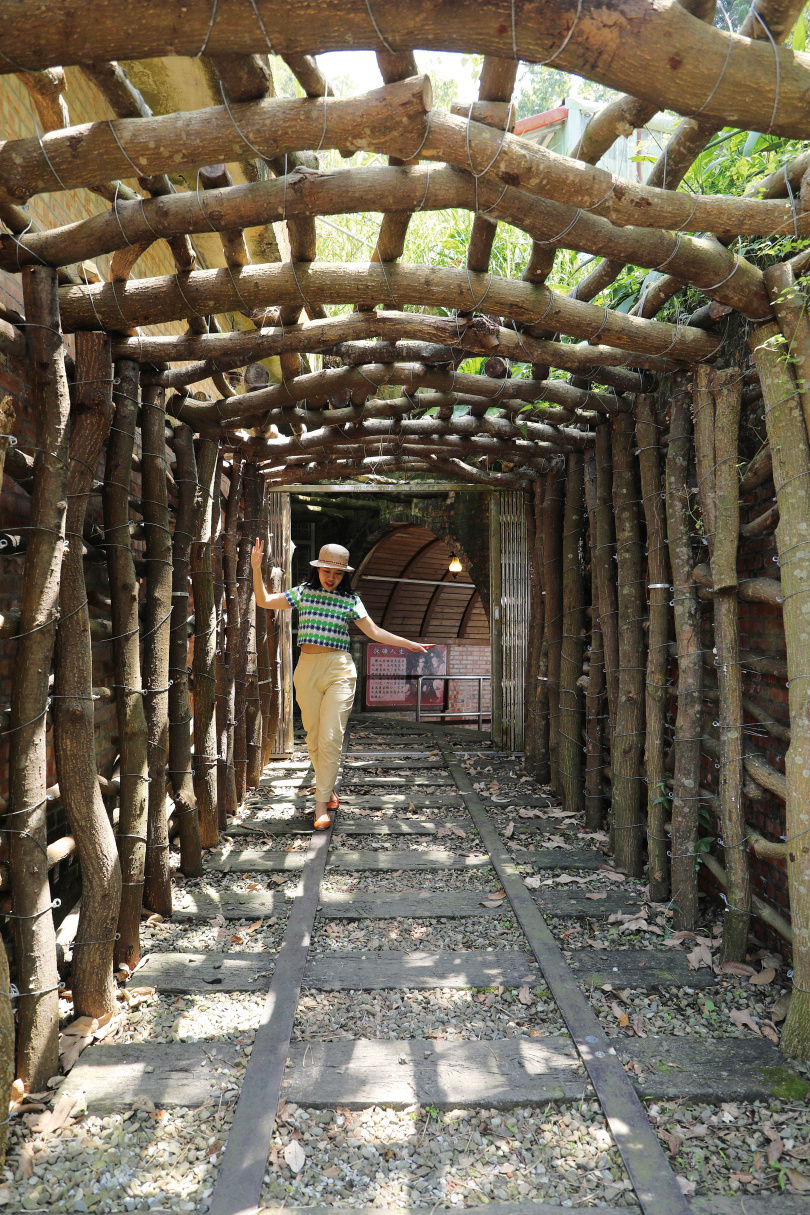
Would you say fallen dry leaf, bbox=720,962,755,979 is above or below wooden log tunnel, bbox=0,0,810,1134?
below

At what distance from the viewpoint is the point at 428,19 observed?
2092mm

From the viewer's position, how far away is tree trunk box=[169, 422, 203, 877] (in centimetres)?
441

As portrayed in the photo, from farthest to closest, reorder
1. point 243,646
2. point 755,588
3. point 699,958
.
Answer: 1. point 243,646
2. point 699,958
3. point 755,588

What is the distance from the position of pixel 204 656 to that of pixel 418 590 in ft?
33.9

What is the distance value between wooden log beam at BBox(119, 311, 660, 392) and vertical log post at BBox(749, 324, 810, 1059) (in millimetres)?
938

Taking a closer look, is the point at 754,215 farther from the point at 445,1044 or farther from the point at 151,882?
the point at 151,882

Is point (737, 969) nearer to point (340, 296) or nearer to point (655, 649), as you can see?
point (655, 649)

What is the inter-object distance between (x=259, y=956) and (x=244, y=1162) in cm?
137

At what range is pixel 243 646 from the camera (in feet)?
20.3

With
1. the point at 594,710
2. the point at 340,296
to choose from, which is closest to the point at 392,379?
the point at 340,296

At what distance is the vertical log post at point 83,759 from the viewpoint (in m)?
2.99

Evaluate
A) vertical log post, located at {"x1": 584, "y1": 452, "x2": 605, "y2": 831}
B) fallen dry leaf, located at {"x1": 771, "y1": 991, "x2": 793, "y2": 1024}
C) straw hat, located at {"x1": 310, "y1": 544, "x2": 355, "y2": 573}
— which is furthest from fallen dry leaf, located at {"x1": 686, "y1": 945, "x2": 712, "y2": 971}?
straw hat, located at {"x1": 310, "y1": 544, "x2": 355, "y2": 573}

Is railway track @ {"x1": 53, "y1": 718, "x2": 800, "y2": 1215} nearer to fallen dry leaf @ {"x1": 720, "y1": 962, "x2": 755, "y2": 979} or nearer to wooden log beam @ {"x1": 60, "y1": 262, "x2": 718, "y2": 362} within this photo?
fallen dry leaf @ {"x1": 720, "y1": 962, "x2": 755, "y2": 979}

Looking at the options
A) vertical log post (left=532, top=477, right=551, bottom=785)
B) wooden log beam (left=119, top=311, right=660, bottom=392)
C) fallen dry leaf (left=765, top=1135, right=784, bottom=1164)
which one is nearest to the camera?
fallen dry leaf (left=765, top=1135, right=784, bottom=1164)
